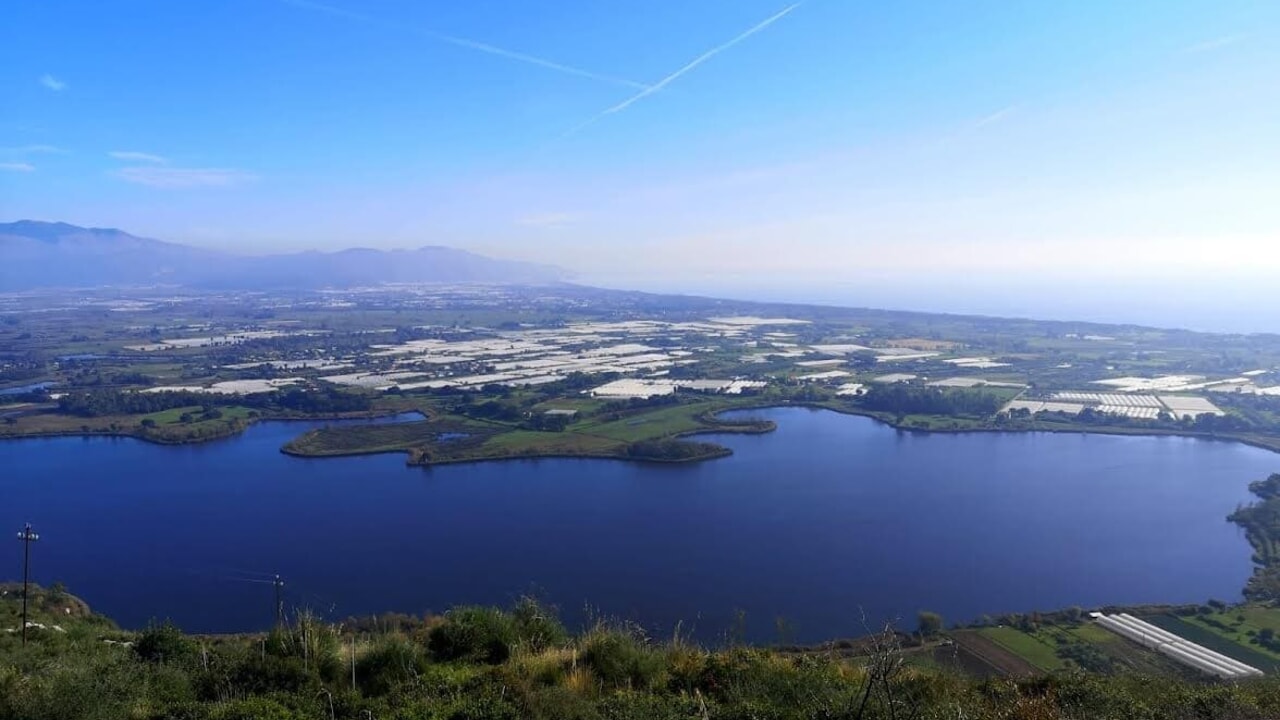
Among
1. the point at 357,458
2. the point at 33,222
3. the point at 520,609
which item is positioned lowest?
the point at 357,458

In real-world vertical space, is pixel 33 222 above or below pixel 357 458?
above

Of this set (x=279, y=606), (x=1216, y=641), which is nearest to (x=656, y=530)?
(x=1216, y=641)

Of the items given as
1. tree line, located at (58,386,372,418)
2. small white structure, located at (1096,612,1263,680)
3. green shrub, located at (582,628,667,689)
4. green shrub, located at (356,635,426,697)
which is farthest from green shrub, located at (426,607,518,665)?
tree line, located at (58,386,372,418)

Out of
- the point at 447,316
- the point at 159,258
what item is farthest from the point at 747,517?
the point at 159,258

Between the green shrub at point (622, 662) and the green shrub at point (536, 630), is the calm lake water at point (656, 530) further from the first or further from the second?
the green shrub at point (622, 662)

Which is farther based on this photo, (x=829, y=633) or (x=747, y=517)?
(x=747, y=517)

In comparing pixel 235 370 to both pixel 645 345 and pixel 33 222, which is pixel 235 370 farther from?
pixel 33 222

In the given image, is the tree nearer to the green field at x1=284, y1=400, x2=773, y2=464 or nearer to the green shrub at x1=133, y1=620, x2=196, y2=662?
the green shrub at x1=133, y1=620, x2=196, y2=662
